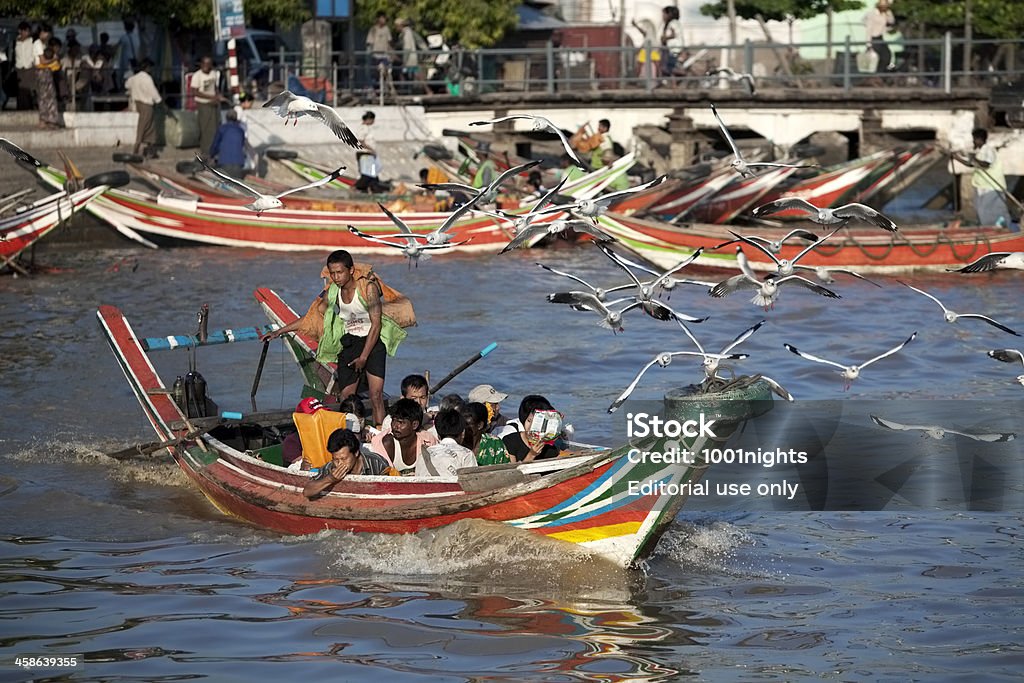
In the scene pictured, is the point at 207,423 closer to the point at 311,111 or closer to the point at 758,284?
the point at 311,111

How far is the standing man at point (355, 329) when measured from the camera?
9.52 m

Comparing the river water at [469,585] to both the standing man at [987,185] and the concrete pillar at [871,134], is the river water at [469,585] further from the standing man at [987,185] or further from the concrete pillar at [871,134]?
the concrete pillar at [871,134]

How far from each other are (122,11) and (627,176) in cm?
810

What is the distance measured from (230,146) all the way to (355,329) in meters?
13.2

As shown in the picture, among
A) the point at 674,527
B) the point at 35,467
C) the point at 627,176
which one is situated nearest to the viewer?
the point at 674,527

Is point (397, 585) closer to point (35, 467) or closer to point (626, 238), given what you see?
point (35, 467)

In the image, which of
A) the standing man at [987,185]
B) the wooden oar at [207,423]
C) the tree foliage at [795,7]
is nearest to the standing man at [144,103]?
the standing man at [987,185]

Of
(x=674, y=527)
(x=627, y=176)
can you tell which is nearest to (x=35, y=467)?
(x=674, y=527)

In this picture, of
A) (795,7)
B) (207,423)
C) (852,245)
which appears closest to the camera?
(207,423)

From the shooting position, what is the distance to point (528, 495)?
7.82m

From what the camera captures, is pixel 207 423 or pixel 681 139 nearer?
pixel 207 423

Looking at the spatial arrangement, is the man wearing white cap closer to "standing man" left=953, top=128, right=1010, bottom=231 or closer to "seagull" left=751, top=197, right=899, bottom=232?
"seagull" left=751, top=197, right=899, bottom=232

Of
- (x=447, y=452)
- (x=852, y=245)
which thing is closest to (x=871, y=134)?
(x=852, y=245)

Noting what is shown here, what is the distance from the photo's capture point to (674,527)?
8750 millimetres
